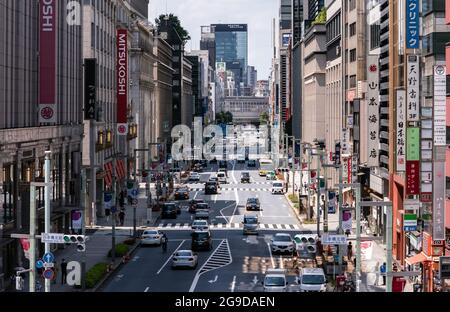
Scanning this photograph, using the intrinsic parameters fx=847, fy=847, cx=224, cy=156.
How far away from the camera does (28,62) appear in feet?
175

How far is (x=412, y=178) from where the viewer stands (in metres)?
47.1

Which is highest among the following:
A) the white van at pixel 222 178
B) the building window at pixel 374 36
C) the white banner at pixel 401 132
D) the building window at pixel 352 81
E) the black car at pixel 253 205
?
the building window at pixel 374 36

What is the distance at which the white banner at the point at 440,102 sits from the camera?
41156 mm

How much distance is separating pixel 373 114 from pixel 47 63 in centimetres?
2684

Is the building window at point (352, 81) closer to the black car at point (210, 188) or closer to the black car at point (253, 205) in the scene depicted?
the black car at point (253, 205)

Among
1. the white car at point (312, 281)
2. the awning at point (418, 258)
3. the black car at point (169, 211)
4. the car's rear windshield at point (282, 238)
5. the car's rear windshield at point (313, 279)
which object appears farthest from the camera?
the black car at point (169, 211)

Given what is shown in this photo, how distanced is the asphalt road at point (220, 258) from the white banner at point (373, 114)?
1035cm

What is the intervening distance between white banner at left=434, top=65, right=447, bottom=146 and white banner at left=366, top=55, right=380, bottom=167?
77.7 ft

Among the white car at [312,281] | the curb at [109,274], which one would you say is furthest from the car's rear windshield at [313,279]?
the curb at [109,274]

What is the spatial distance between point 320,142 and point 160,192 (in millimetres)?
39510

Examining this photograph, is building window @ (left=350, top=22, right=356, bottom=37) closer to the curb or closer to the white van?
the curb

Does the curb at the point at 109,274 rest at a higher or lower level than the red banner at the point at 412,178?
lower

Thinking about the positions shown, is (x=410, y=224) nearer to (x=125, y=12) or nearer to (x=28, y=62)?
(x=28, y=62)

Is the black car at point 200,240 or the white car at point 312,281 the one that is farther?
the black car at point 200,240
